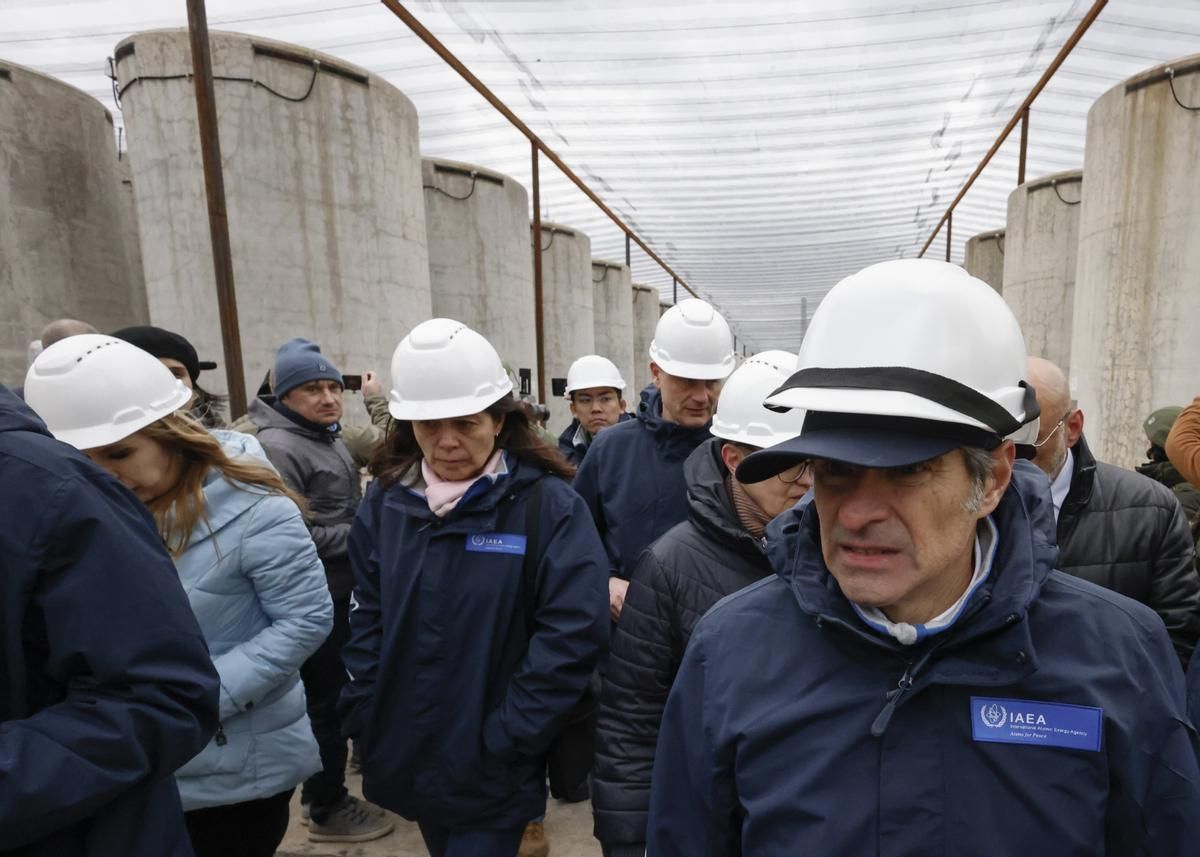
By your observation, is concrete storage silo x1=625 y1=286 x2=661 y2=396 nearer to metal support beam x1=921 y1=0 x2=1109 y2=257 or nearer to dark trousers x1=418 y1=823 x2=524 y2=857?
metal support beam x1=921 y1=0 x2=1109 y2=257

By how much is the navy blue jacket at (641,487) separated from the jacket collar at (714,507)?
863mm

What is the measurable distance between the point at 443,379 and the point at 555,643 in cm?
89

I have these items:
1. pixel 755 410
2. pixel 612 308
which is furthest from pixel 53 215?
pixel 612 308

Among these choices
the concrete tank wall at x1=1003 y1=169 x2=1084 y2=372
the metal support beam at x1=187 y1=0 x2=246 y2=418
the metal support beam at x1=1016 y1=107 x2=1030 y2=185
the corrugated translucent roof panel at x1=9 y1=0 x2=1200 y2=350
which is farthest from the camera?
the concrete tank wall at x1=1003 y1=169 x2=1084 y2=372

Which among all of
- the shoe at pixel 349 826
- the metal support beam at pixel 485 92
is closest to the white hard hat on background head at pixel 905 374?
the shoe at pixel 349 826

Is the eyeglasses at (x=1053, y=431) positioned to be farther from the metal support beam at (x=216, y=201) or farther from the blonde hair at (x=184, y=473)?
the metal support beam at (x=216, y=201)

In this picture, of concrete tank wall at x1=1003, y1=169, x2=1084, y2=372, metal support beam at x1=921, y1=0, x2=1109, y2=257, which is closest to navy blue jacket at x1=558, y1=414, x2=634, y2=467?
metal support beam at x1=921, y1=0, x2=1109, y2=257

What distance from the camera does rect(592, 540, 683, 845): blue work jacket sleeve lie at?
1.62 metres

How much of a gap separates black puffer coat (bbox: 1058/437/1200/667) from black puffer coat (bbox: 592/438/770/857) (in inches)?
41.6

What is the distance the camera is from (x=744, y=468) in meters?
1.03

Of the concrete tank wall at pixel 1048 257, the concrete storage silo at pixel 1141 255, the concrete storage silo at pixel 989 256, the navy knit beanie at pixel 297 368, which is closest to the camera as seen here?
the navy knit beanie at pixel 297 368

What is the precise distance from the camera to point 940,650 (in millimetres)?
984

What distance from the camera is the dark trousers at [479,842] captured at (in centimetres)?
201

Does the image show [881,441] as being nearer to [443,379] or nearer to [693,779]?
[693,779]
